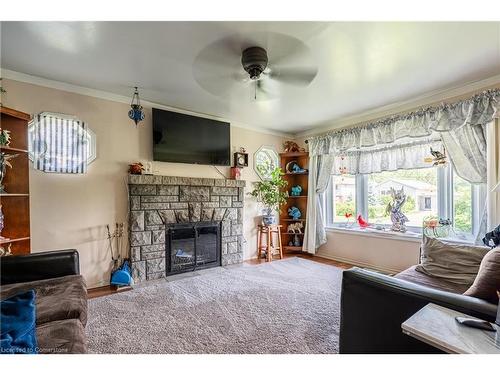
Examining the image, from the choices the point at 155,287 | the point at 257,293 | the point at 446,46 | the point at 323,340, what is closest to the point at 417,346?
the point at 323,340

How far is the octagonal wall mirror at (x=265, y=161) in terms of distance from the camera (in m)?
4.35

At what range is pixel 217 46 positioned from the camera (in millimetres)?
1913

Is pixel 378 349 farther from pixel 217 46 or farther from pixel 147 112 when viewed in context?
pixel 147 112

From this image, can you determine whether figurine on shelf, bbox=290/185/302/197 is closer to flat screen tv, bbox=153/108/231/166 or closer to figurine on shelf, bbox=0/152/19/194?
flat screen tv, bbox=153/108/231/166

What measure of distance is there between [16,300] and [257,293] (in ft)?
6.64

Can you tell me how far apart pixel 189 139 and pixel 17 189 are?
77.3 inches

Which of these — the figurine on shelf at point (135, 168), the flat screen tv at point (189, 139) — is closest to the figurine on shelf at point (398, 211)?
the flat screen tv at point (189, 139)

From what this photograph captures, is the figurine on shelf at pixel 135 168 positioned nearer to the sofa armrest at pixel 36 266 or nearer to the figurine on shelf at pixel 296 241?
the sofa armrest at pixel 36 266

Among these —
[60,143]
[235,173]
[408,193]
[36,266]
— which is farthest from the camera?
[235,173]

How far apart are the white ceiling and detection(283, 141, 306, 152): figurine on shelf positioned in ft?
5.09

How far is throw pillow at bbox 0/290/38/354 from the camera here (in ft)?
3.14

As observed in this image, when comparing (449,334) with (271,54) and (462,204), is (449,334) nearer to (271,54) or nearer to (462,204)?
(271,54)

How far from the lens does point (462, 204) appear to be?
2.90m

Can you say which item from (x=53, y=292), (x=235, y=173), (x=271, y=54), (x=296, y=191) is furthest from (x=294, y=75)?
(x=296, y=191)
